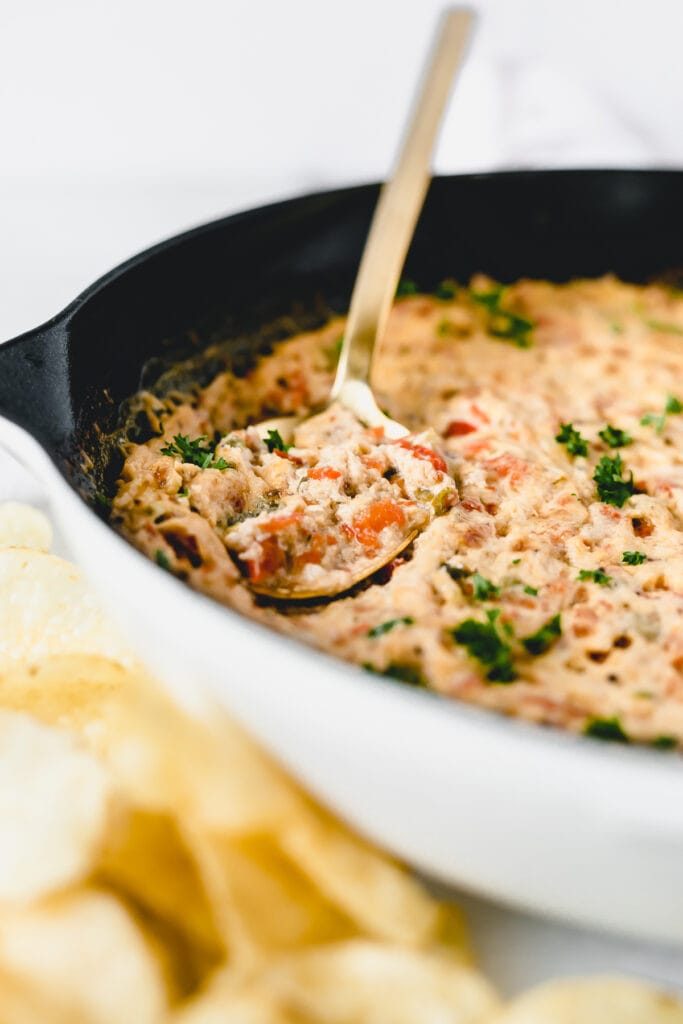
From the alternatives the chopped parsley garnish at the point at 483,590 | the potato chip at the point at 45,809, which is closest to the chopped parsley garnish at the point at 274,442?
the chopped parsley garnish at the point at 483,590

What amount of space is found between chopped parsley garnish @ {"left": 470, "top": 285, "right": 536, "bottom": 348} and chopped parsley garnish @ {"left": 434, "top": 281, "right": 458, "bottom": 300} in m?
0.06

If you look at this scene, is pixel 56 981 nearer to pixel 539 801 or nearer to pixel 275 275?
pixel 539 801

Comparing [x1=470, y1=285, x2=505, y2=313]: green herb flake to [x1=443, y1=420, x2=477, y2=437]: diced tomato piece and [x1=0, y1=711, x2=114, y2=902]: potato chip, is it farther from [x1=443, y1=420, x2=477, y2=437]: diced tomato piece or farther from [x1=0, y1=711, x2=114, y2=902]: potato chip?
[x1=0, y1=711, x2=114, y2=902]: potato chip

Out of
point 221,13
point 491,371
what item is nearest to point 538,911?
point 491,371

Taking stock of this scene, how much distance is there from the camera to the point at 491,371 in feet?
9.37

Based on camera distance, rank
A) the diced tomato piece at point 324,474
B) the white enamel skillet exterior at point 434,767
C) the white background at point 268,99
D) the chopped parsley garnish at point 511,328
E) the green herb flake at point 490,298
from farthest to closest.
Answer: the white background at point 268,99 → the green herb flake at point 490,298 → the chopped parsley garnish at point 511,328 → the diced tomato piece at point 324,474 → the white enamel skillet exterior at point 434,767

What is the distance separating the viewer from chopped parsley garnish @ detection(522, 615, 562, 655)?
5.72 ft

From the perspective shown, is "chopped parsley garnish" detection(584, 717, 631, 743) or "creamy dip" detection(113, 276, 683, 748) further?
"creamy dip" detection(113, 276, 683, 748)

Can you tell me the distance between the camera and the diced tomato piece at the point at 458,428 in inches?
100

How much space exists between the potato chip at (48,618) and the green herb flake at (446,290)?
157 centimetres

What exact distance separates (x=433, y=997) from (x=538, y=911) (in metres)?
0.29

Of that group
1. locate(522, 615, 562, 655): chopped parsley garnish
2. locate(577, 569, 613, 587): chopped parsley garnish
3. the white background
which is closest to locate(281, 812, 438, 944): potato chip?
locate(522, 615, 562, 655): chopped parsley garnish

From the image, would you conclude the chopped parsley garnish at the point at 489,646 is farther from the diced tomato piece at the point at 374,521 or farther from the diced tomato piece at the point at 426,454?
the diced tomato piece at the point at 426,454

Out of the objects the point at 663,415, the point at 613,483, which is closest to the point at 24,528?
the point at 613,483
